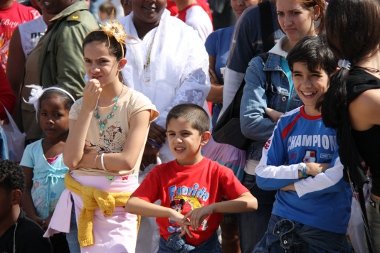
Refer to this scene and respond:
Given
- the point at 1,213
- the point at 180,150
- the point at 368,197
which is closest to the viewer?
the point at 368,197

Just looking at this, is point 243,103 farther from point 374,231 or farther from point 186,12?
point 186,12

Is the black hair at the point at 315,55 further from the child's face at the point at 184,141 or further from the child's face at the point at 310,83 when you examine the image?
the child's face at the point at 184,141

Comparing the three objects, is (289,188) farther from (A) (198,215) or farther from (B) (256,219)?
(B) (256,219)

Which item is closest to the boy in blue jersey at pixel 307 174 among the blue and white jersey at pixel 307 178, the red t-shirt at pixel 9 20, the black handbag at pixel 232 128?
the blue and white jersey at pixel 307 178

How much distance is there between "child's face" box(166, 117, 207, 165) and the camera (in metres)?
4.75

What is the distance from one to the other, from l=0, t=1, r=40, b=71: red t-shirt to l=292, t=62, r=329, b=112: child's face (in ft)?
11.6

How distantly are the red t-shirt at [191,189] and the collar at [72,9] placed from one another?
1.84 metres

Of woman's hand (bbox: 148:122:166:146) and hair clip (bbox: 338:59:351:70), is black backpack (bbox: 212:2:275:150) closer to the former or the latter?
woman's hand (bbox: 148:122:166:146)

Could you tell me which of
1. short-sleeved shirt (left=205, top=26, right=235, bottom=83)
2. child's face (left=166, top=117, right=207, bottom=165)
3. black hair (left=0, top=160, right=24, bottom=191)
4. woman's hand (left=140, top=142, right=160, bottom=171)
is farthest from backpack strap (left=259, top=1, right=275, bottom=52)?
black hair (left=0, top=160, right=24, bottom=191)

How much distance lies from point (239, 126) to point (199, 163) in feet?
1.64

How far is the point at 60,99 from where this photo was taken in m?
5.76

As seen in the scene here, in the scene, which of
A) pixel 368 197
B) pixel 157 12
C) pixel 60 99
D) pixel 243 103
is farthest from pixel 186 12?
pixel 368 197

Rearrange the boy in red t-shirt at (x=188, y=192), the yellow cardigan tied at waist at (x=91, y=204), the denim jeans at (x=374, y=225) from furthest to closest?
the yellow cardigan tied at waist at (x=91, y=204), the boy in red t-shirt at (x=188, y=192), the denim jeans at (x=374, y=225)

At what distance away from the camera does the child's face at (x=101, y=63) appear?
16.3 feet
